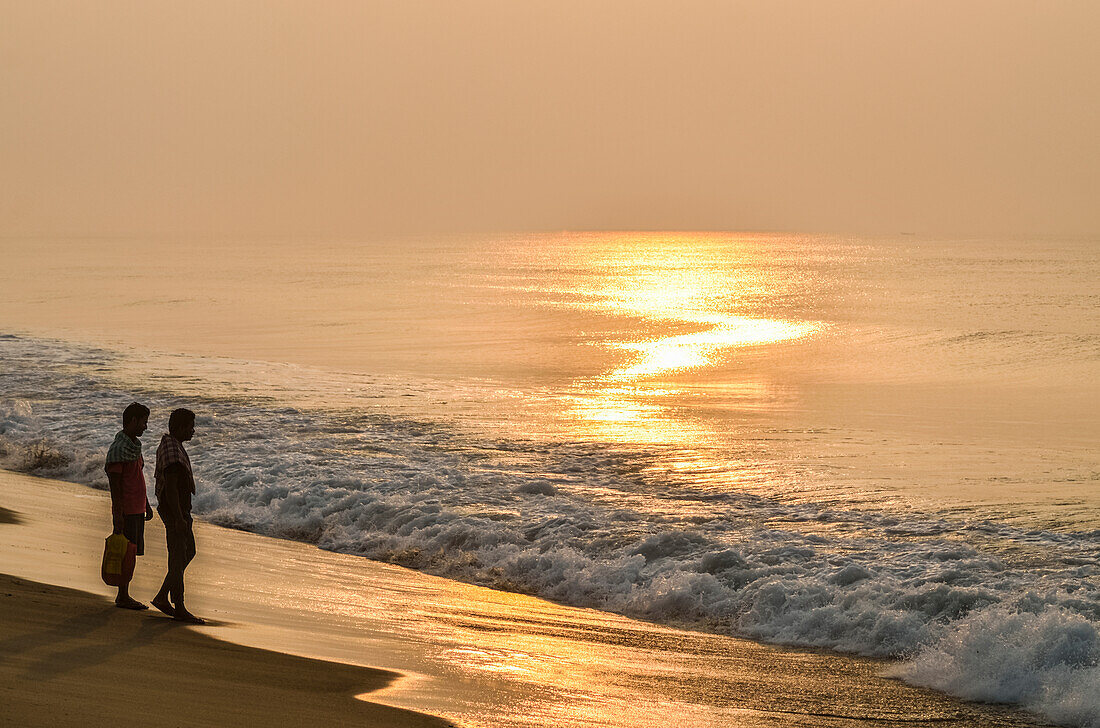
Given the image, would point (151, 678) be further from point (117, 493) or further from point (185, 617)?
point (117, 493)

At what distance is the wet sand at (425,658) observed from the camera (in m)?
7.49

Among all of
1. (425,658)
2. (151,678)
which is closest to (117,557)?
(151,678)

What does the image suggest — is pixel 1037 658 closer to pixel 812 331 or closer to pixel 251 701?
pixel 251 701

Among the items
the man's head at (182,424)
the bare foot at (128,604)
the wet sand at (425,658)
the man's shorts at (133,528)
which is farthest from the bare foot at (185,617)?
the man's head at (182,424)

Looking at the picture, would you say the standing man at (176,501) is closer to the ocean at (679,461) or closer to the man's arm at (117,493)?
the man's arm at (117,493)

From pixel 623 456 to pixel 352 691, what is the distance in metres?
12.0

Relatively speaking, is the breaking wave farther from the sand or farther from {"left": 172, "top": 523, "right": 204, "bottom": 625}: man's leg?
the sand

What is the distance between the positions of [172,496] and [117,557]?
2.11ft

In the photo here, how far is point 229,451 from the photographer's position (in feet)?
62.5

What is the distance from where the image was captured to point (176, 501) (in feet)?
28.8

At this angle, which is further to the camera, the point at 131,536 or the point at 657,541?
the point at 657,541

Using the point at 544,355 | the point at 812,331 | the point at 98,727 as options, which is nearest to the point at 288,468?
the point at 98,727

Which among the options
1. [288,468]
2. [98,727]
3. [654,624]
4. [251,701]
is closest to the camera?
[98,727]

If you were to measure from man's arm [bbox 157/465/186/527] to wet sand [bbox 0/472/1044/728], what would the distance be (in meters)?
0.81
